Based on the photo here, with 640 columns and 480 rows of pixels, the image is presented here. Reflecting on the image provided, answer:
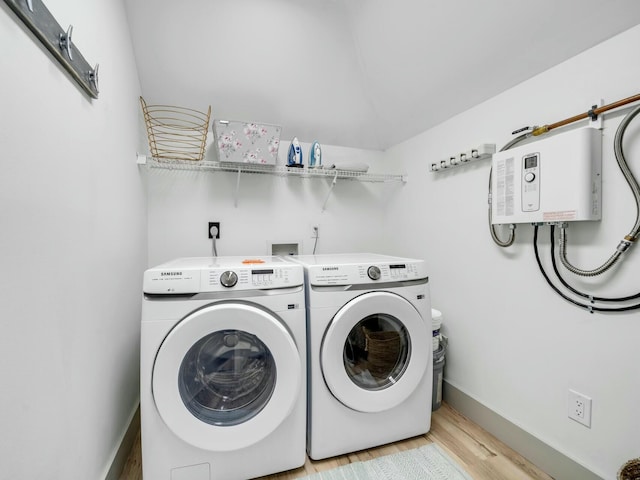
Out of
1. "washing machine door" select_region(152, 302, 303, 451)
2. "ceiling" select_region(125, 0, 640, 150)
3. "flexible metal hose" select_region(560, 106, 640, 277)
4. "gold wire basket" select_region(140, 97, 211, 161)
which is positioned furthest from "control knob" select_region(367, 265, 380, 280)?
"gold wire basket" select_region(140, 97, 211, 161)

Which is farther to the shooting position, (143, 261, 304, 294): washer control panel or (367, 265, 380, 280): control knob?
(367, 265, 380, 280): control knob

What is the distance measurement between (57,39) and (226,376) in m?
1.27

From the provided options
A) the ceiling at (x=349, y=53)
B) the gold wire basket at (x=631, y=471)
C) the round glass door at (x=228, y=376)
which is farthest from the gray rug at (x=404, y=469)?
the ceiling at (x=349, y=53)

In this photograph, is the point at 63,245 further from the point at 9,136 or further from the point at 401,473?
the point at 401,473

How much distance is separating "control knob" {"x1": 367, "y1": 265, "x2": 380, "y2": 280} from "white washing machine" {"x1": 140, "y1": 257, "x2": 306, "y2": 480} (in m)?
0.33

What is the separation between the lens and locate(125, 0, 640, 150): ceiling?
126 centimetres

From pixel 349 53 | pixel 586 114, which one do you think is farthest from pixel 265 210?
pixel 586 114

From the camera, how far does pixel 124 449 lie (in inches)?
52.8

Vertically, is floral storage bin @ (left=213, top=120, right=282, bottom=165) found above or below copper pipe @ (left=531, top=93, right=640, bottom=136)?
above

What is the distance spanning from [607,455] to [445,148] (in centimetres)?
159

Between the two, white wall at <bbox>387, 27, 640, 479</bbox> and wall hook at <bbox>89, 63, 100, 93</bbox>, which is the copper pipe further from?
wall hook at <bbox>89, 63, 100, 93</bbox>

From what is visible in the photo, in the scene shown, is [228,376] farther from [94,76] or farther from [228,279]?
[94,76]

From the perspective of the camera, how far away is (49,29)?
761mm

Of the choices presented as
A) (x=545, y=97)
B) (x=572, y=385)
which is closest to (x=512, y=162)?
(x=545, y=97)
